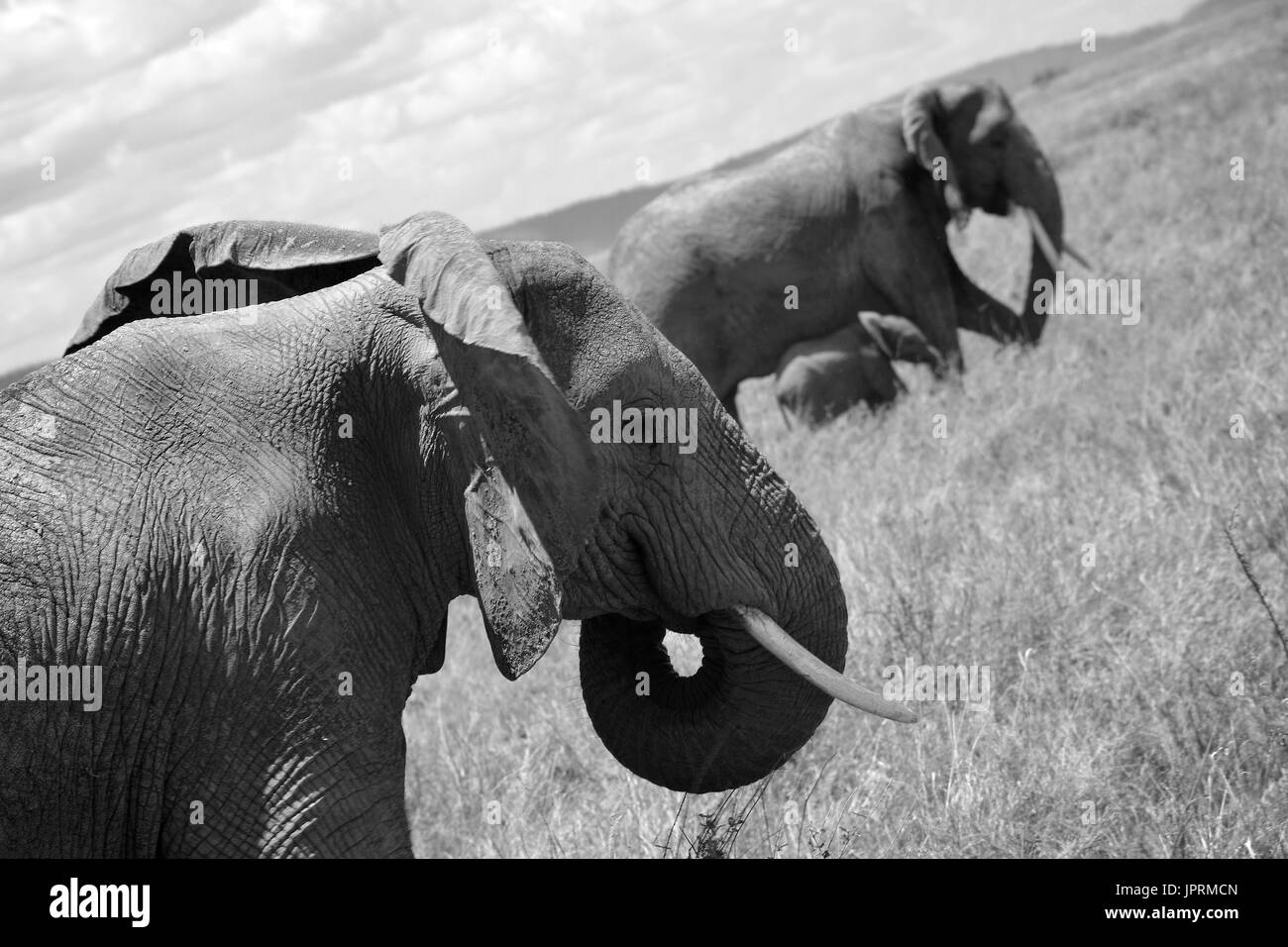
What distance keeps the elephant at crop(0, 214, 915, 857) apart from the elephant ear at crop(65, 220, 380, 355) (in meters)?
0.35

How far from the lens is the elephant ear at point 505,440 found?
3.13 m

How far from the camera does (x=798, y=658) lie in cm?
364

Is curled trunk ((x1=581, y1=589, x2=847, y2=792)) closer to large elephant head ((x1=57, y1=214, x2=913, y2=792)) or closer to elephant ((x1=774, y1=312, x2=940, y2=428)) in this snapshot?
large elephant head ((x1=57, y1=214, x2=913, y2=792))

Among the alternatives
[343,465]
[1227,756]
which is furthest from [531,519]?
[1227,756]

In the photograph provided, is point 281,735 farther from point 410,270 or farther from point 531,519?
point 410,270

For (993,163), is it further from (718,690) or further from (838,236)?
(718,690)

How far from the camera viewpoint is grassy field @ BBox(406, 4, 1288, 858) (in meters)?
4.49

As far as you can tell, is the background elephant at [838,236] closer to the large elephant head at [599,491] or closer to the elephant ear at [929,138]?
the elephant ear at [929,138]

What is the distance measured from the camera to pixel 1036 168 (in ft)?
41.7

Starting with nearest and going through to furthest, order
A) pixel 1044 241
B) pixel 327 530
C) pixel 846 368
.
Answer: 1. pixel 327 530
2. pixel 846 368
3. pixel 1044 241

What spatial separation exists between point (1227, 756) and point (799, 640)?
1.45 meters

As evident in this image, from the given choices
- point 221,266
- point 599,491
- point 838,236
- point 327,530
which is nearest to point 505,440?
point 599,491

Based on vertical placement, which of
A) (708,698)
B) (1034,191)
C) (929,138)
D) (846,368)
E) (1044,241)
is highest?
(929,138)

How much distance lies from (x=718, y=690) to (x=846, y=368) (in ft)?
24.5
